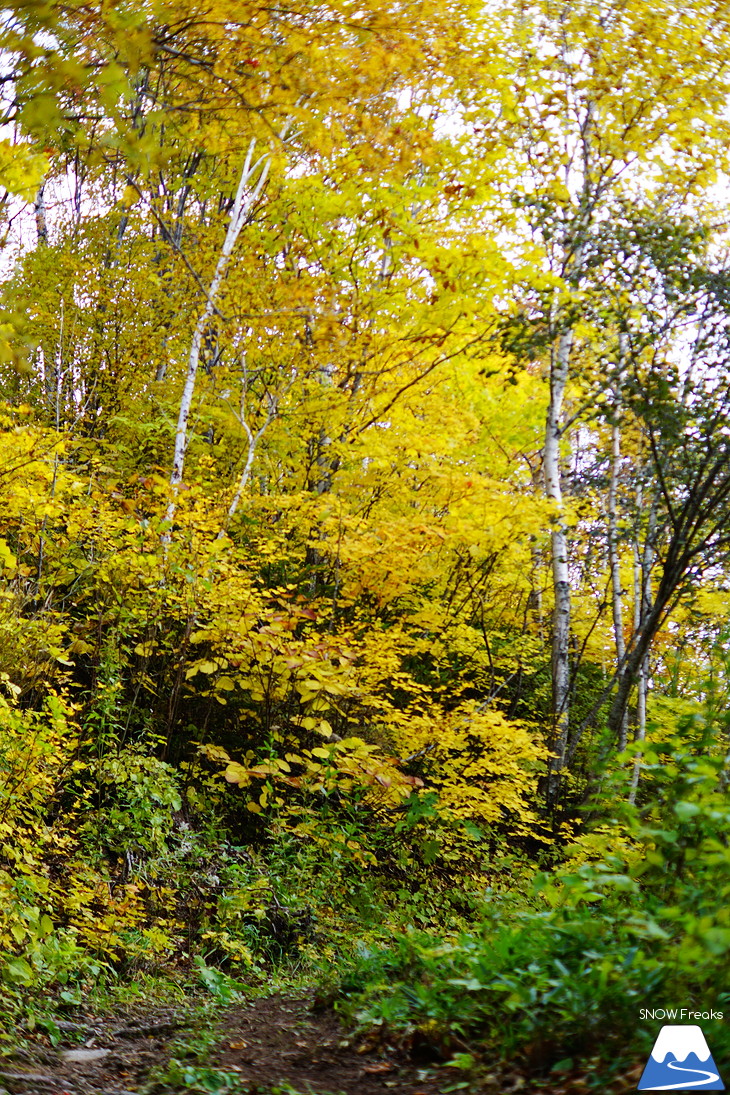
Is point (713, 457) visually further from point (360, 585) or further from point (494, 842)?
point (494, 842)

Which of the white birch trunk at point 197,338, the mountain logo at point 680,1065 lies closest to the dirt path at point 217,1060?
the mountain logo at point 680,1065

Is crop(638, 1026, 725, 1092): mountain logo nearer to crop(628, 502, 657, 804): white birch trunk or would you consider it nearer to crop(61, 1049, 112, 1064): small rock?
crop(61, 1049, 112, 1064): small rock

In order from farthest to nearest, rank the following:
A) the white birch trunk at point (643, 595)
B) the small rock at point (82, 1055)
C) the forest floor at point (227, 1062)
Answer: the white birch trunk at point (643, 595)
the small rock at point (82, 1055)
the forest floor at point (227, 1062)

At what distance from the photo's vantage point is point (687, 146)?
24.9 feet

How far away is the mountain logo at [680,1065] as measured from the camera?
1.74 meters

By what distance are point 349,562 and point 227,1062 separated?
4.66 m

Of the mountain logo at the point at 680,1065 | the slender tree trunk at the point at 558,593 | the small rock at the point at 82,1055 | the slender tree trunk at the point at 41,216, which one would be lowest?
the small rock at the point at 82,1055

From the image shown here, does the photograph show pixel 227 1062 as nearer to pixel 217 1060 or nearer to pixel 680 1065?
pixel 217 1060

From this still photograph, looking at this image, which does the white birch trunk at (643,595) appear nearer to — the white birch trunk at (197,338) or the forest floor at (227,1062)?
the white birch trunk at (197,338)

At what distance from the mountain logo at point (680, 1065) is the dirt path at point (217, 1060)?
2.07 ft

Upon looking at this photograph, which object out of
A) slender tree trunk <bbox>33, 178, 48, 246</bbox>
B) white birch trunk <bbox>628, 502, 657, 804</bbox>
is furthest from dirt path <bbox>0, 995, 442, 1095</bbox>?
slender tree trunk <bbox>33, 178, 48, 246</bbox>

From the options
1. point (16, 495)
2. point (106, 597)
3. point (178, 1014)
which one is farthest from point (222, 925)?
point (16, 495)

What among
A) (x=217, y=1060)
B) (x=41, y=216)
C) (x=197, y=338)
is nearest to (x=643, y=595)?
(x=197, y=338)

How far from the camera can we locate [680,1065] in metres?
1.79
